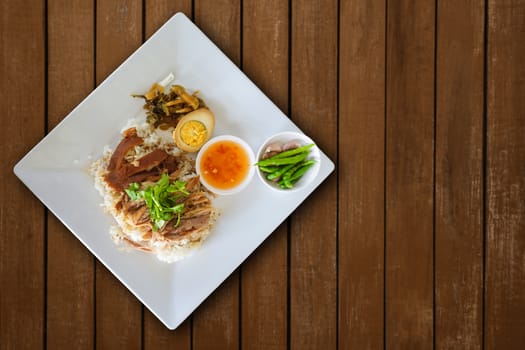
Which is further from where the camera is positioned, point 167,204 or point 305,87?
point 305,87

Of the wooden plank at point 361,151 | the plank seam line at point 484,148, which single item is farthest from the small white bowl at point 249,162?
the plank seam line at point 484,148

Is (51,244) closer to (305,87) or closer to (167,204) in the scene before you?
(167,204)

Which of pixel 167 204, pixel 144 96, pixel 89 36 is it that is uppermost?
pixel 89 36

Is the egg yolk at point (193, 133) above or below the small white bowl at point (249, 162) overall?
above

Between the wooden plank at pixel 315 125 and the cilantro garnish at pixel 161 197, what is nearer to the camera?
the cilantro garnish at pixel 161 197

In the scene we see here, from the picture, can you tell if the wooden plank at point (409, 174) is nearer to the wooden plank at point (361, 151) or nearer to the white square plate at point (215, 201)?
the wooden plank at point (361, 151)

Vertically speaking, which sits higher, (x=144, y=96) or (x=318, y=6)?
(x=318, y=6)

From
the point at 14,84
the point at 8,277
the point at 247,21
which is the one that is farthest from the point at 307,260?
the point at 14,84

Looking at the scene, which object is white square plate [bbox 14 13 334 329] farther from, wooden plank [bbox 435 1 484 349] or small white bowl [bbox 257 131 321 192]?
wooden plank [bbox 435 1 484 349]
